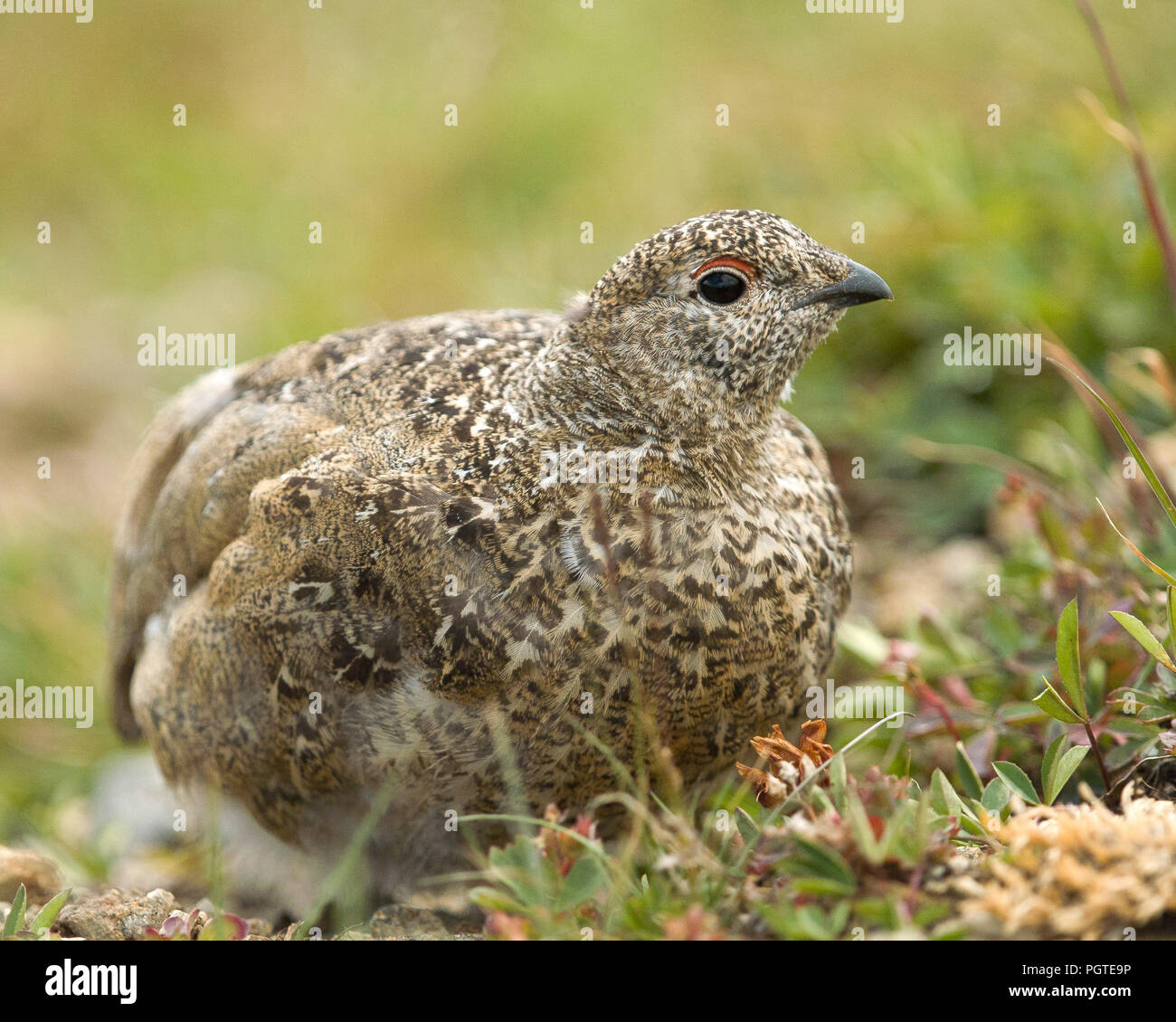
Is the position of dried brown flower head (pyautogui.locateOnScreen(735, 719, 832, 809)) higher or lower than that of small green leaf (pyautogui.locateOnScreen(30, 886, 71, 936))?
higher

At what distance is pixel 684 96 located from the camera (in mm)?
8812

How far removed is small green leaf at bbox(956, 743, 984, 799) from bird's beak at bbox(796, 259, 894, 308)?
1.10m

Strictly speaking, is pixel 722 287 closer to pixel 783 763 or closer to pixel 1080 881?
pixel 783 763

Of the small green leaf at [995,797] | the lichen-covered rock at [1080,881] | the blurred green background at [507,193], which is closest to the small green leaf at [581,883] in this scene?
the lichen-covered rock at [1080,881]

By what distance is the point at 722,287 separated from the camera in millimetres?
3221

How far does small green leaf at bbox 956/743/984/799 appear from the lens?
3059mm

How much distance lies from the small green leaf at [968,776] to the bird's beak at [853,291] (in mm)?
1099

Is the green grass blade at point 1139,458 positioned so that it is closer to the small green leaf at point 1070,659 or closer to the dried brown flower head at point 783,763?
the small green leaf at point 1070,659

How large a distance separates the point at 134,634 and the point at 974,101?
596 centimetres

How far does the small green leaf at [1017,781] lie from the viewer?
2832 mm

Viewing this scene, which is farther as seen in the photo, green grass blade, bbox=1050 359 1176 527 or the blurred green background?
the blurred green background

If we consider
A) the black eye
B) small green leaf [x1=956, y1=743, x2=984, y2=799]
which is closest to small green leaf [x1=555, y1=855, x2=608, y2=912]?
small green leaf [x1=956, y1=743, x2=984, y2=799]

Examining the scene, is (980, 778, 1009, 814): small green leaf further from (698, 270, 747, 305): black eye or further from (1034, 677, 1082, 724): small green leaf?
(698, 270, 747, 305): black eye

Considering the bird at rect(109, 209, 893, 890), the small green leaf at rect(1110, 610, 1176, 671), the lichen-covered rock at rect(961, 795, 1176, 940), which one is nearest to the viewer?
the lichen-covered rock at rect(961, 795, 1176, 940)
